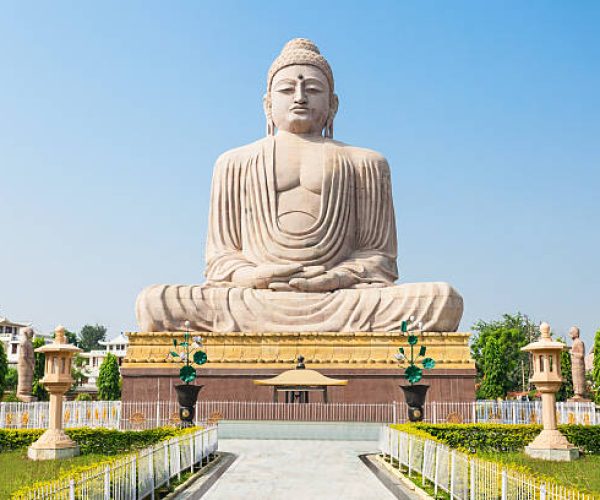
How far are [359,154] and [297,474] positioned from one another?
14.0 metres

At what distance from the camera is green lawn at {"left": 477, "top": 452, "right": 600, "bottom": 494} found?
8.34m

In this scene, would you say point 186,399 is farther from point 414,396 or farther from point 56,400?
point 414,396

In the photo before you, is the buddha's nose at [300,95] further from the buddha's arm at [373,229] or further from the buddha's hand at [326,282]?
the buddha's hand at [326,282]

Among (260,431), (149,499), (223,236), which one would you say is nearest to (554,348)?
(260,431)

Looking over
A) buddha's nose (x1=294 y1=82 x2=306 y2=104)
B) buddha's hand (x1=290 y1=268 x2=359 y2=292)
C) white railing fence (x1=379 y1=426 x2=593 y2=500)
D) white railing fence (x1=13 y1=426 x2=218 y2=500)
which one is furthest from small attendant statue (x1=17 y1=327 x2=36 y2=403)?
white railing fence (x1=379 y1=426 x2=593 y2=500)

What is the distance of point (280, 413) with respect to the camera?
1633cm

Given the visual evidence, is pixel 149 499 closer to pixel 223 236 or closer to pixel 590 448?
pixel 590 448

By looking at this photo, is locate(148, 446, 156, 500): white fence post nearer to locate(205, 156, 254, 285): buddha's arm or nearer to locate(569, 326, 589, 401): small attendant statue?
locate(205, 156, 254, 285): buddha's arm

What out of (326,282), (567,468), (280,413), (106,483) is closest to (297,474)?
(567,468)

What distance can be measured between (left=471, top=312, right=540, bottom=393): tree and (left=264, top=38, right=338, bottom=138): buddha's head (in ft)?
46.2

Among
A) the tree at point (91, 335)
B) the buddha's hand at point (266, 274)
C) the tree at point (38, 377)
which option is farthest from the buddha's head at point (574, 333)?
the tree at point (91, 335)

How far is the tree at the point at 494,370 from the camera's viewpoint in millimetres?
30422

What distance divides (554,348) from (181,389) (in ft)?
23.0

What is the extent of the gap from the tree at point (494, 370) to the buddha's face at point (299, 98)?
1371 centimetres
